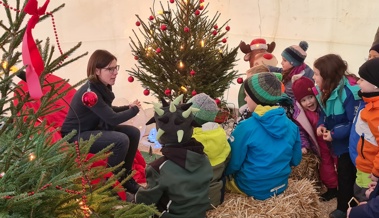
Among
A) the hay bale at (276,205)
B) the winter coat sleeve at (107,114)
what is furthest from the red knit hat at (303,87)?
the winter coat sleeve at (107,114)

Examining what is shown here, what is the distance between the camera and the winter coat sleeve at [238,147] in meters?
2.64

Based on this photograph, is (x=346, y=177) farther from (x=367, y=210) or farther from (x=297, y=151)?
(x=367, y=210)

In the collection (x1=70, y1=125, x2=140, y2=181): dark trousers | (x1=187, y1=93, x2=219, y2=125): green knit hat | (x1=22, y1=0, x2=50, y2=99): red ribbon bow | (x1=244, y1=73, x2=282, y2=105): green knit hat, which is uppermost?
(x1=22, y1=0, x2=50, y2=99): red ribbon bow

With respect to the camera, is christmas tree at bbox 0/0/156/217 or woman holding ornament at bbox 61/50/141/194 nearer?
christmas tree at bbox 0/0/156/217

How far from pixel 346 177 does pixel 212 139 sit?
1443 mm

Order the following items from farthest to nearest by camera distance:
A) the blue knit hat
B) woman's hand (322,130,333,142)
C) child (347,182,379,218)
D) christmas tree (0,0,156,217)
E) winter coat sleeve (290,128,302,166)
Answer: the blue knit hat
woman's hand (322,130,333,142)
winter coat sleeve (290,128,302,166)
child (347,182,379,218)
christmas tree (0,0,156,217)

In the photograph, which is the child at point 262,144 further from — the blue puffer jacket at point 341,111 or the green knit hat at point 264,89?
the blue puffer jacket at point 341,111

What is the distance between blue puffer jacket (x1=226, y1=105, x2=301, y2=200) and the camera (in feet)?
8.59

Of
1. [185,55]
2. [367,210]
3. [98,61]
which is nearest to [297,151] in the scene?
[367,210]

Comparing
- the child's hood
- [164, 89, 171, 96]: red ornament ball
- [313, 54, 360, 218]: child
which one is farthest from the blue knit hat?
the child's hood

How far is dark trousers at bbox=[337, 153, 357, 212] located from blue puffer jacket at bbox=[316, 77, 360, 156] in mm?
73

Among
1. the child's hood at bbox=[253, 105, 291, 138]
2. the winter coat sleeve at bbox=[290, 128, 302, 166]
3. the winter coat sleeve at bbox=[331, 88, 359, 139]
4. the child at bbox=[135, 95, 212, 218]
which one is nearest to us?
the child at bbox=[135, 95, 212, 218]

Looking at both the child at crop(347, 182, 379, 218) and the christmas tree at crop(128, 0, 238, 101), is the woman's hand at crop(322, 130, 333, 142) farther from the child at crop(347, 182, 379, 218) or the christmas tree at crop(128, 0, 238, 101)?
the christmas tree at crop(128, 0, 238, 101)

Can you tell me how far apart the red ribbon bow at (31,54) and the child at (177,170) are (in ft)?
3.41
